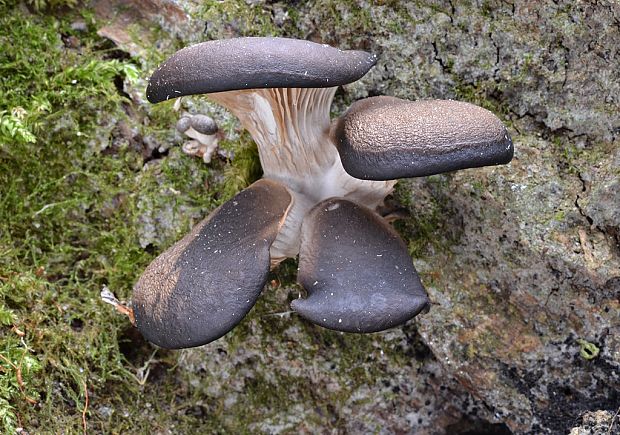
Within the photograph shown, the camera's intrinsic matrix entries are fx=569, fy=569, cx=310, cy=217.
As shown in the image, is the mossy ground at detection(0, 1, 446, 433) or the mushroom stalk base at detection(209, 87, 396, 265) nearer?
the mushroom stalk base at detection(209, 87, 396, 265)

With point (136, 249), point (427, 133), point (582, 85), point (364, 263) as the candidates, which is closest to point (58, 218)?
point (136, 249)

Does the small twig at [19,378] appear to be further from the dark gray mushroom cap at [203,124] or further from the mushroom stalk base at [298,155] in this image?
the dark gray mushroom cap at [203,124]

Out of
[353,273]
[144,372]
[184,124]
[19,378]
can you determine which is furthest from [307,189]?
[19,378]

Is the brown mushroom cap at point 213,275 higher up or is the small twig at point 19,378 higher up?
the brown mushroom cap at point 213,275

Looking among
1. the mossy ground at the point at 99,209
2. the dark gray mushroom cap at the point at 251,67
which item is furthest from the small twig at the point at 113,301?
the dark gray mushroom cap at the point at 251,67

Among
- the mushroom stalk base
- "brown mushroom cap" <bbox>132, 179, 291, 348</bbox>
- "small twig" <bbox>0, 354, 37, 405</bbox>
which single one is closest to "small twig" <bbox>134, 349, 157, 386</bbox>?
"small twig" <bbox>0, 354, 37, 405</bbox>

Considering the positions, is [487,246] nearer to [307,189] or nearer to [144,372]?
[307,189]

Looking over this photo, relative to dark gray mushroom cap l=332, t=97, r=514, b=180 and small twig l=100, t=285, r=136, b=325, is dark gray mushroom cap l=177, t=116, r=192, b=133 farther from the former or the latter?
dark gray mushroom cap l=332, t=97, r=514, b=180

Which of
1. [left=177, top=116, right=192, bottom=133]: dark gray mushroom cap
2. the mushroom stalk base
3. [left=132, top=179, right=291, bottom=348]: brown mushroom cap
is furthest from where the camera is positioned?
[left=177, top=116, right=192, bottom=133]: dark gray mushroom cap
